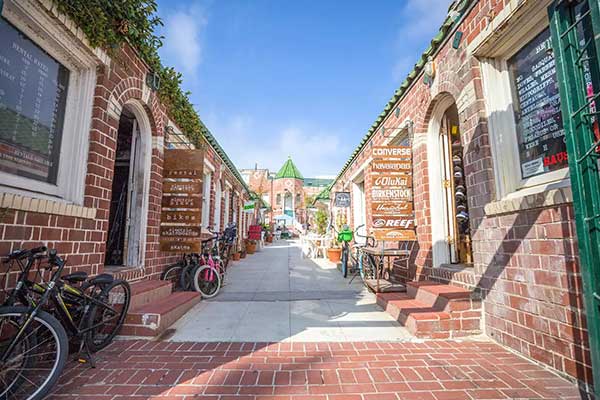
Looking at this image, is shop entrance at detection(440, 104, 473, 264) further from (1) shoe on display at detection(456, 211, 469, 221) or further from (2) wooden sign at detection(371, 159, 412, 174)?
(2) wooden sign at detection(371, 159, 412, 174)

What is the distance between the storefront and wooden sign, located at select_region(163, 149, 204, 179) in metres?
0.16

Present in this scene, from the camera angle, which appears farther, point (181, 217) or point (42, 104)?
point (181, 217)

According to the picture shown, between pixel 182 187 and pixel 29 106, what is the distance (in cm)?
230

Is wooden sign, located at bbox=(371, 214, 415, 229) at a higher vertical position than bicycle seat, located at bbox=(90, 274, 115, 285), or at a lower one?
higher

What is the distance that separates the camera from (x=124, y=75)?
3877mm

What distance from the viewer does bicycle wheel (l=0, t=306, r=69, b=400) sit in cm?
184

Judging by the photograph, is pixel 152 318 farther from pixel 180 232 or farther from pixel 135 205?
pixel 135 205

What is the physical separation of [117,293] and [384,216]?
12.2ft

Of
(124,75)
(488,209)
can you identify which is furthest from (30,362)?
(488,209)

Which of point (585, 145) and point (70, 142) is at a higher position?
point (70, 142)

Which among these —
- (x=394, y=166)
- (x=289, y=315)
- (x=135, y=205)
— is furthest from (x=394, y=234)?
(x=135, y=205)

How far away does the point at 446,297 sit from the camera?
325 centimetres

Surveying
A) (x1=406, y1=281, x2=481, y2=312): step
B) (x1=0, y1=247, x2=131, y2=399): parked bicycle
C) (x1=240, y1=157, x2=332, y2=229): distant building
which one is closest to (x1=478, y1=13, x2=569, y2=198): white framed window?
(x1=406, y1=281, x2=481, y2=312): step

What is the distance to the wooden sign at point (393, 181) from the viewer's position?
4.73m
